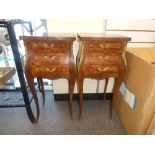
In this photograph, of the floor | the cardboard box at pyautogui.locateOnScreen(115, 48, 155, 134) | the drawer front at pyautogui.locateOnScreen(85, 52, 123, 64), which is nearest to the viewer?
the cardboard box at pyautogui.locateOnScreen(115, 48, 155, 134)

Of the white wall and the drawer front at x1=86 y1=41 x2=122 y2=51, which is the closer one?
the drawer front at x1=86 y1=41 x2=122 y2=51

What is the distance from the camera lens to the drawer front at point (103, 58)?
1033 millimetres

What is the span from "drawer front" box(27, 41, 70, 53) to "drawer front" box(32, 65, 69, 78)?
134 millimetres

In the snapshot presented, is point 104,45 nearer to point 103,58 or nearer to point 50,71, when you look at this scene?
point 103,58

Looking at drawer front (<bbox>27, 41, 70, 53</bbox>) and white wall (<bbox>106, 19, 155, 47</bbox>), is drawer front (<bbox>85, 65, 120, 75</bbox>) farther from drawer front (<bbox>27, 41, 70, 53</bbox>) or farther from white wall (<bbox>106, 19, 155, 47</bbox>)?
white wall (<bbox>106, 19, 155, 47</bbox>)

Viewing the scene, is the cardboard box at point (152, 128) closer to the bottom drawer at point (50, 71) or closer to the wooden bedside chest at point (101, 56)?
the wooden bedside chest at point (101, 56)

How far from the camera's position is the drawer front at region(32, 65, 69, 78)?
1040 mm

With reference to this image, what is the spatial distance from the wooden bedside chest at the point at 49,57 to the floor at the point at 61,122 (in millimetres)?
496

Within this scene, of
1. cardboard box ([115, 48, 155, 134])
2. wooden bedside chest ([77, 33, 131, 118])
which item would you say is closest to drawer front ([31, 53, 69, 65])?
wooden bedside chest ([77, 33, 131, 118])

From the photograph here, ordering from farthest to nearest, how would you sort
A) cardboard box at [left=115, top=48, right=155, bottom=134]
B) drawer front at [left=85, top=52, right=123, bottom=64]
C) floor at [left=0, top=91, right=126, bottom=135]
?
1. floor at [left=0, top=91, right=126, bottom=135]
2. drawer front at [left=85, top=52, right=123, bottom=64]
3. cardboard box at [left=115, top=48, right=155, bottom=134]

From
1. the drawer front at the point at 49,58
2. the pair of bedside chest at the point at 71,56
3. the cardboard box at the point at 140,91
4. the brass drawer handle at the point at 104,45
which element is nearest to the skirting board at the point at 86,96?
the cardboard box at the point at 140,91
